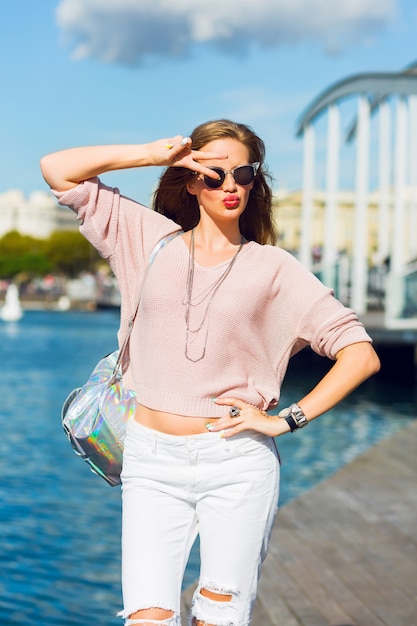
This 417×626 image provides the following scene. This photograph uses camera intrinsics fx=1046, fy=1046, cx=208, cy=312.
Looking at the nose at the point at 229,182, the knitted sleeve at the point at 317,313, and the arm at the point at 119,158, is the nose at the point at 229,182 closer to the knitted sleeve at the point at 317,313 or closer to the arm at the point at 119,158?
the arm at the point at 119,158

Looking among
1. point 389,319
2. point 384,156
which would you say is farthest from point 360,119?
point 389,319

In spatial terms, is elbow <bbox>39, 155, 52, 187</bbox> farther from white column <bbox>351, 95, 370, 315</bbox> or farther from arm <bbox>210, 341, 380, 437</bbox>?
white column <bbox>351, 95, 370, 315</bbox>

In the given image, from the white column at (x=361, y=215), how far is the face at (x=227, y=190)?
24025mm

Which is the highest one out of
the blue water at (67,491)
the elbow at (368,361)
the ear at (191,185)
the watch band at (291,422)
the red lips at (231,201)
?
the ear at (191,185)

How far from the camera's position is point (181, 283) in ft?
9.66

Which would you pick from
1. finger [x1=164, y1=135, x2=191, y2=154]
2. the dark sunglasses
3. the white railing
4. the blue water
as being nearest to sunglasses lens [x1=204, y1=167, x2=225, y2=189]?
the dark sunglasses

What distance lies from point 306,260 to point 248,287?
28.3 metres

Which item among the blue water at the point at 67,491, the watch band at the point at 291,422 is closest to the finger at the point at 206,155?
the watch band at the point at 291,422

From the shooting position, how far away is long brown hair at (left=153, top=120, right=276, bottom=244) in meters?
3.05

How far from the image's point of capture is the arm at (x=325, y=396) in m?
2.84

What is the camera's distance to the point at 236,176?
3.00m

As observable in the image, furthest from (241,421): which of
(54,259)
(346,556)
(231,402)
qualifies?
(54,259)

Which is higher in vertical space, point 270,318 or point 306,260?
point 270,318

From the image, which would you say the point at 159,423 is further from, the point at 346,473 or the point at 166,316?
the point at 346,473
